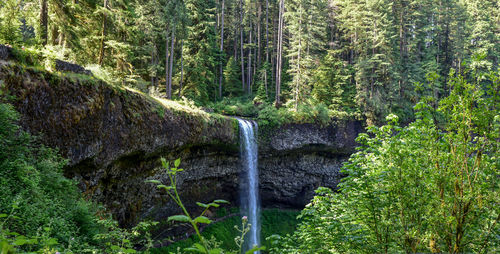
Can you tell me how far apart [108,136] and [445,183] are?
312 inches

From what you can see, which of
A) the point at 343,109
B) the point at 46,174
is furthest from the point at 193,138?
the point at 343,109

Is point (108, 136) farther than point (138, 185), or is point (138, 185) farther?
point (138, 185)

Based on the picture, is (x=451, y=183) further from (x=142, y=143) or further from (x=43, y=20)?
(x=43, y=20)

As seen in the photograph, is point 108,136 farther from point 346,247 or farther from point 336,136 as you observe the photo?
point 336,136

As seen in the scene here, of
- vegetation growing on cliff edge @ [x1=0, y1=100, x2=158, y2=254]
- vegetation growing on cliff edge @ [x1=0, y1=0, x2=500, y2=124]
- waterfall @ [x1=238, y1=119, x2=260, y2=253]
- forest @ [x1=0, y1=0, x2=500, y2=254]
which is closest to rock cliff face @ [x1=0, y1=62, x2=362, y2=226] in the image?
forest @ [x1=0, y1=0, x2=500, y2=254]

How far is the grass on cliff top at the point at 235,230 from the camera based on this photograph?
47.1 ft

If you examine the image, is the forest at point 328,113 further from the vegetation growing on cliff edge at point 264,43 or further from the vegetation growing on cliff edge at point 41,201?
the vegetation growing on cliff edge at point 264,43

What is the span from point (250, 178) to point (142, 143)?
9.85 metres

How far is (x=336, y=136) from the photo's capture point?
2080 centimetres

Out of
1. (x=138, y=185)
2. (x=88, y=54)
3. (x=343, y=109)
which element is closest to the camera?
(x=138, y=185)

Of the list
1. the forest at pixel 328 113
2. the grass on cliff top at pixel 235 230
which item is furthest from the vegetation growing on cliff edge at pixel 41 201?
the grass on cliff top at pixel 235 230

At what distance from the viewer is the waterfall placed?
54.4 feet

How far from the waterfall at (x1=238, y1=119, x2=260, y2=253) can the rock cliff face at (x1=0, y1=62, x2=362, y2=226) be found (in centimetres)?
71

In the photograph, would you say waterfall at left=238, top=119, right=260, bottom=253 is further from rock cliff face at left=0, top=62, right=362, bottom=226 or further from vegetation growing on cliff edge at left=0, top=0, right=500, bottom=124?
vegetation growing on cliff edge at left=0, top=0, right=500, bottom=124
